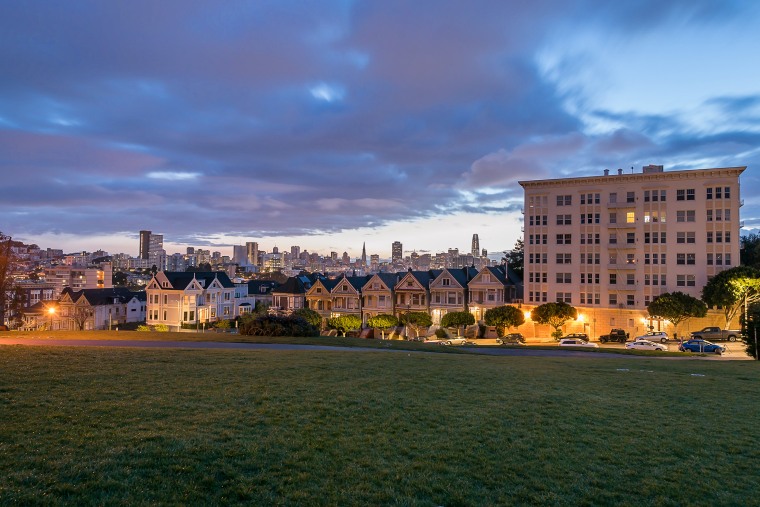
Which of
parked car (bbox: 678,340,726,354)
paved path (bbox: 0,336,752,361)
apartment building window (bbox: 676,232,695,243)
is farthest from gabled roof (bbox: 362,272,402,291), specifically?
parked car (bbox: 678,340,726,354)

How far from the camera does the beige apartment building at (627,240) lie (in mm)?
55469

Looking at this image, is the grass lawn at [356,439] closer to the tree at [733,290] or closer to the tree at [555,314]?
the tree at [733,290]

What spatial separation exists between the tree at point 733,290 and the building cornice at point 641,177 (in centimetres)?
1257

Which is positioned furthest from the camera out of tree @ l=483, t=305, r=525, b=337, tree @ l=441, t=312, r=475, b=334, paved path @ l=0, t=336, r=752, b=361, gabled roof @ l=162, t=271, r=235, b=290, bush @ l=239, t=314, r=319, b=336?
gabled roof @ l=162, t=271, r=235, b=290

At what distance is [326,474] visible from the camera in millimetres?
6996

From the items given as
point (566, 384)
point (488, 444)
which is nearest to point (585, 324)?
point (566, 384)

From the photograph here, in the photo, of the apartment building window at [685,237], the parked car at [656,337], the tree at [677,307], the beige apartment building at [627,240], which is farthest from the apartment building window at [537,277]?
the apartment building window at [685,237]

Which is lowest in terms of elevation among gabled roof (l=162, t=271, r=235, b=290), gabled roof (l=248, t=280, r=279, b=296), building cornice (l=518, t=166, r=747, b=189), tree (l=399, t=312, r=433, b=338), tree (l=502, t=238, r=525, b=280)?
tree (l=399, t=312, r=433, b=338)

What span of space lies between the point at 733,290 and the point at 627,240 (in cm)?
1421

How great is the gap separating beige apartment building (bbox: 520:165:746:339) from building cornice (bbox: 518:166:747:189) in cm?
11

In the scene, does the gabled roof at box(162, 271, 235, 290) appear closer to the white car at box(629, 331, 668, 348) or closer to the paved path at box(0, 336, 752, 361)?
the paved path at box(0, 336, 752, 361)

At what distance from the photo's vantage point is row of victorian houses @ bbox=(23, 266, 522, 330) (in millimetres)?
66062

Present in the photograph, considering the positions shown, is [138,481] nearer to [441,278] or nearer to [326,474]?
[326,474]

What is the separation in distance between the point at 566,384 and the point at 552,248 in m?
51.4
